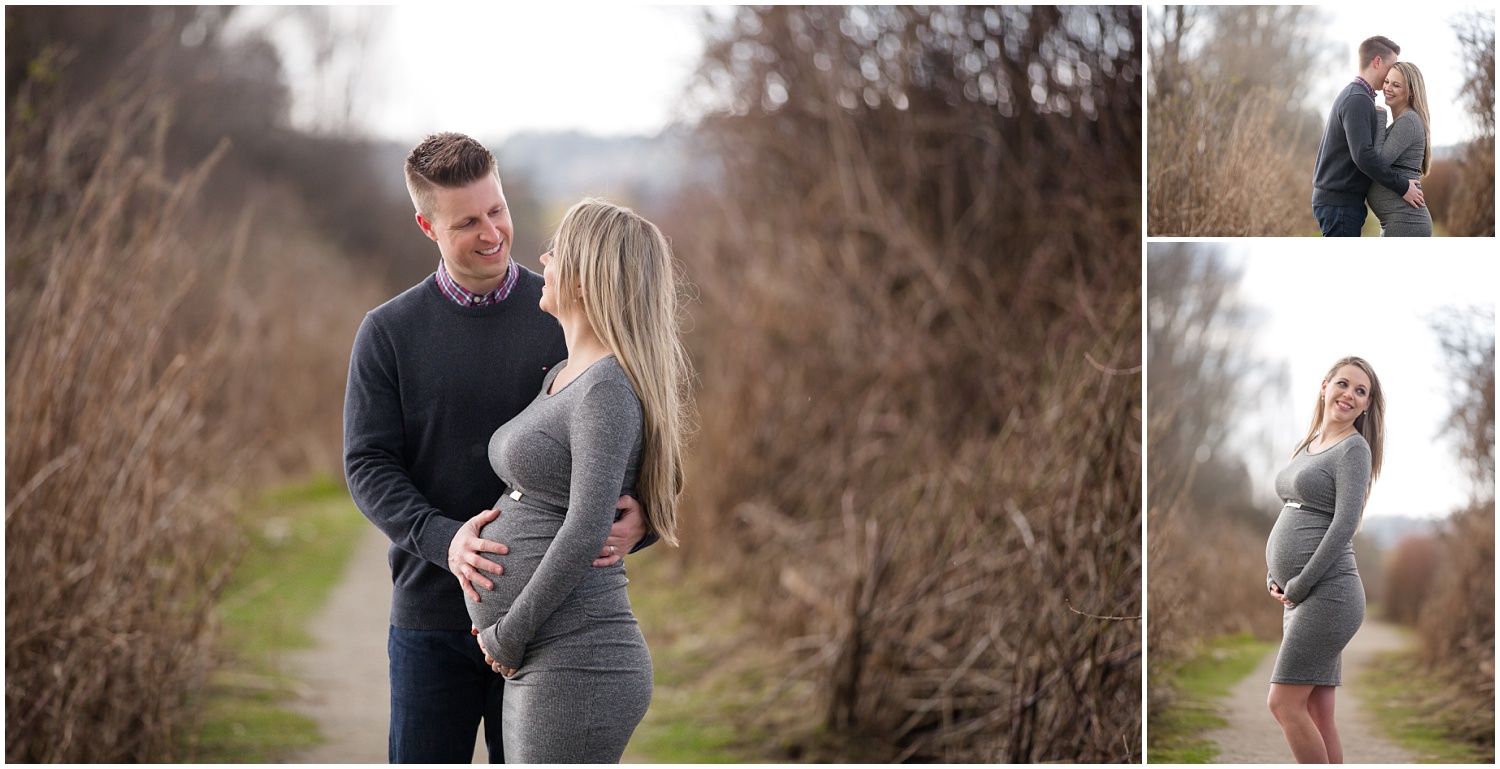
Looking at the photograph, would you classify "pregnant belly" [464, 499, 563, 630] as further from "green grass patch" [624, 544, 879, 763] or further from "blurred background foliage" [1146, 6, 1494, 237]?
"green grass patch" [624, 544, 879, 763]

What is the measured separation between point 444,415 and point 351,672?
11.2 ft

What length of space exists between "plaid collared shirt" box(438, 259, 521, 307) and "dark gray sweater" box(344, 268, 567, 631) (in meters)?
0.01

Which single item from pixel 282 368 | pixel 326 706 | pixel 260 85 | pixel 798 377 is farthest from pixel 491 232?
pixel 282 368

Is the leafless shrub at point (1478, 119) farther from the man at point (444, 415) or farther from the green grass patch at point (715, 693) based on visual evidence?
the green grass patch at point (715, 693)

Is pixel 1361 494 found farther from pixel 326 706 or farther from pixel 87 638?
pixel 326 706

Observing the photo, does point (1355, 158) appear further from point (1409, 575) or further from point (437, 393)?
point (437, 393)

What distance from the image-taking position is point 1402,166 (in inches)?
95.4

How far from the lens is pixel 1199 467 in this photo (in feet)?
8.44

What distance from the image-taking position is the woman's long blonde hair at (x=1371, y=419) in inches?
89.9

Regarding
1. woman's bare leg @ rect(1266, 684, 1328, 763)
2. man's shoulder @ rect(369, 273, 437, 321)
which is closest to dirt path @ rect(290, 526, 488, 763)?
man's shoulder @ rect(369, 273, 437, 321)

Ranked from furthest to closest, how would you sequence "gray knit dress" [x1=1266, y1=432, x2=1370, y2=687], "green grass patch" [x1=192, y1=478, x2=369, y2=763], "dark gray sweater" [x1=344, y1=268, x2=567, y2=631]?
"green grass patch" [x1=192, y1=478, x2=369, y2=763] → "gray knit dress" [x1=1266, y1=432, x2=1370, y2=687] → "dark gray sweater" [x1=344, y1=268, x2=567, y2=631]

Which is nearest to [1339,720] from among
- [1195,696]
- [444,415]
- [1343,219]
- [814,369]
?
[1195,696]

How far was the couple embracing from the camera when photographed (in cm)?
175

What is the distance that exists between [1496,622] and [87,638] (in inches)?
143
